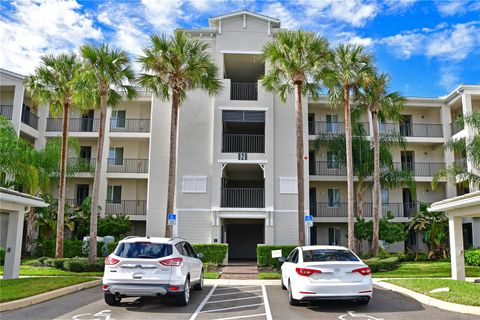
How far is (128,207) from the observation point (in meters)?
29.7

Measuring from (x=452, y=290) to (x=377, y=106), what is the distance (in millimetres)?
14480

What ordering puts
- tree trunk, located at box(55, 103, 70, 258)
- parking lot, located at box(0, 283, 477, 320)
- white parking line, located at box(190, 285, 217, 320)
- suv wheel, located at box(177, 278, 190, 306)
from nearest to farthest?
parking lot, located at box(0, 283, 477, 320)
white parking line, located at box(190, 285, 217, 320)
suv wheel, located at box(177, 278, 190, 306)
tree trunk, located at box(55, 103, 70, 258)

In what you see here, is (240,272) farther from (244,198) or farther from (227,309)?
(227,309)

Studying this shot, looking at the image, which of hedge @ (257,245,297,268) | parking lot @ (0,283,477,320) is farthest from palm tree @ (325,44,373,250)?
parking lot @ (0,283,477,320)

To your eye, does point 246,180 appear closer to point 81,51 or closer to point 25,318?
point 81,51

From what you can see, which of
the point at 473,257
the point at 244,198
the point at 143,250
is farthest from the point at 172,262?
the point at 473,257

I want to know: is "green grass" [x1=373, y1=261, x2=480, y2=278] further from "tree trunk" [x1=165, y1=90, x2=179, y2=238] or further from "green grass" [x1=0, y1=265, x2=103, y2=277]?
"green grass" [x1=0, y1=265, x2=103, y2=277]

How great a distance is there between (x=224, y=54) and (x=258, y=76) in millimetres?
3697

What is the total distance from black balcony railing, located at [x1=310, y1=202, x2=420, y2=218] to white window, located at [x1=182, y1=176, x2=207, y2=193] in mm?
8593

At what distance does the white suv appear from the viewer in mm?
9945

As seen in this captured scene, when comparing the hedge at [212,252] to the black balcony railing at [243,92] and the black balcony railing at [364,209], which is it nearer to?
the black balcony railing at [364,209]

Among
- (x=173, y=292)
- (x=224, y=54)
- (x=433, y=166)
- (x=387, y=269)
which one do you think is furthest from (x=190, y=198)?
(x=433, y=166)

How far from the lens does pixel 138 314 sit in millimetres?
9648

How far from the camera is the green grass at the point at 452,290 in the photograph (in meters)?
10.2
